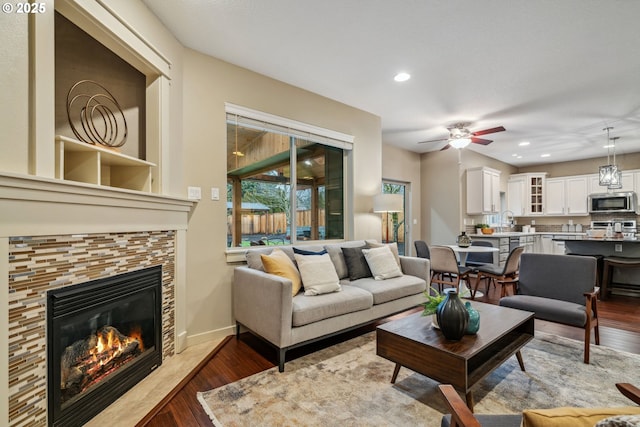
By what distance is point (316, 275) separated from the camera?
2.87 metres

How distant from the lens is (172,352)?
258 cm

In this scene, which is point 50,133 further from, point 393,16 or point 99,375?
point 393,16

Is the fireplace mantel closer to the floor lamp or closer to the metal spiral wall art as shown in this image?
the metal spiral wall art

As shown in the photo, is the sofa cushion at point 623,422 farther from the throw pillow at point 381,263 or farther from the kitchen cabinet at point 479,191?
the kitchen cabinet at point 479,191

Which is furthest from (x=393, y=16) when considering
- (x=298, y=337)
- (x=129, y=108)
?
(x=298, y=337)

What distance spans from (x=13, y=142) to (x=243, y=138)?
2224mm

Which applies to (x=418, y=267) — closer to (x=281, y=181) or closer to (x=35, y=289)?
(x=281, y=181)

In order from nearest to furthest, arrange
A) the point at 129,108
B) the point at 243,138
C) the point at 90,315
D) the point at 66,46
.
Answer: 1. the point at 90,315
2. the point at 66,46
3. the point at 129,108
4. the point at 243,138

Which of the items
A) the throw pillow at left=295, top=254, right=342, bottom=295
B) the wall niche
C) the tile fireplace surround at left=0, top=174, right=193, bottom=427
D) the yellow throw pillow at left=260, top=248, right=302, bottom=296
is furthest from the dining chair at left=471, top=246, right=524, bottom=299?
the wall niche

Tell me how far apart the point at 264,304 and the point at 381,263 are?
157cm

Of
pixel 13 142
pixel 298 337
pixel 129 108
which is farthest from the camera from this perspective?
pixel 129 108

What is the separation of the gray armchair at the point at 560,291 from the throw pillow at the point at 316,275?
170 cm

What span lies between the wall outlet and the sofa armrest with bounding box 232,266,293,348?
81 cm

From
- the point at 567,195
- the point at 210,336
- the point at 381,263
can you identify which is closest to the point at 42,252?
the point at 210,336
